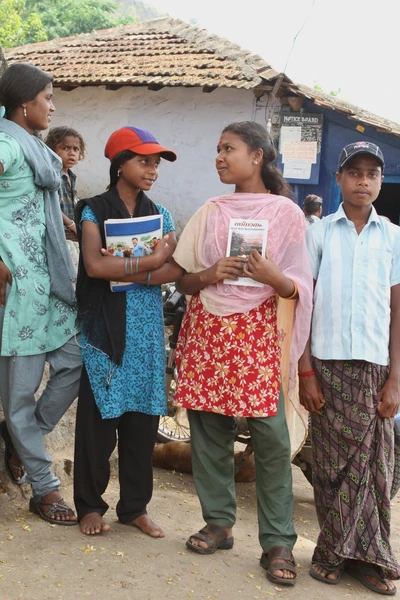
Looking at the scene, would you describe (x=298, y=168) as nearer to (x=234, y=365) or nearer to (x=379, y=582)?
(x=234, y=365)

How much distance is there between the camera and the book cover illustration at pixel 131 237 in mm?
3420

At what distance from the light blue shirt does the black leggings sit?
92cm

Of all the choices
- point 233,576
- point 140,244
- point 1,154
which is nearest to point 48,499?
point 233,576

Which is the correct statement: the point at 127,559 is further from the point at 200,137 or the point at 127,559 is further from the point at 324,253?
the point at 200,137

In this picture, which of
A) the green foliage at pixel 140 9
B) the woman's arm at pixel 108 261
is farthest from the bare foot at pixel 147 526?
the green foliage at pixel 140 9

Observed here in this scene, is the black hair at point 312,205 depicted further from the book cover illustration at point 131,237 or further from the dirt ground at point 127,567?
the book cover illustration at point 131,237

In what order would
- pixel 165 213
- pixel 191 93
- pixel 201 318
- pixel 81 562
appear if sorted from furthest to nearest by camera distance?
pixel 191 93 → pixel 165 213 → pixel 201 318 → pixel 81 562

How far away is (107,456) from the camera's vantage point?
3.57 m

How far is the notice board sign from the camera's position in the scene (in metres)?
12.4

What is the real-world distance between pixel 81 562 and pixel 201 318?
117 cm

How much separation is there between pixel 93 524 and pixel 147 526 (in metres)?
0.27

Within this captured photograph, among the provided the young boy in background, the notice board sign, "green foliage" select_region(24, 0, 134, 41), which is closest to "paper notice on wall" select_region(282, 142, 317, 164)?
the notice board sign

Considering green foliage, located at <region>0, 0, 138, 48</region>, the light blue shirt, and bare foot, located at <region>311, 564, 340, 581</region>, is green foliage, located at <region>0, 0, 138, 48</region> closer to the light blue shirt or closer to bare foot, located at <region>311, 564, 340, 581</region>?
the light blue shirt

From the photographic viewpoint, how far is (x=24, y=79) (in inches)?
137
